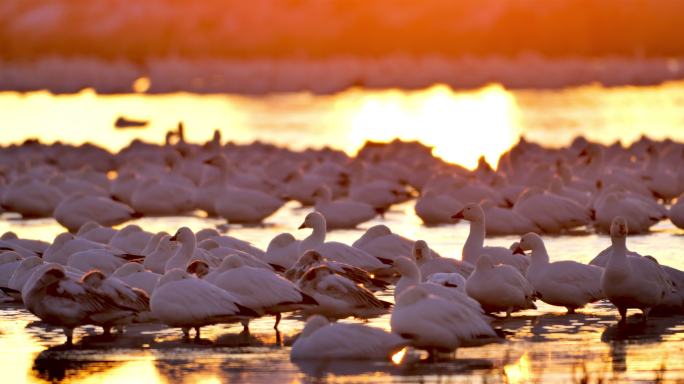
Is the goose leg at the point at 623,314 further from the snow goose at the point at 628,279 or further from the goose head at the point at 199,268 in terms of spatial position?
the goose head at the point at 199,268

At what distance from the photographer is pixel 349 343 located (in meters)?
10.1

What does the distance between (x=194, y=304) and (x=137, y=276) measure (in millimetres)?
1522

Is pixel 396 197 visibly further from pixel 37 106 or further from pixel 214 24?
pixel 214 24

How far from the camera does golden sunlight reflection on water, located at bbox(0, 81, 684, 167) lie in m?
43.4

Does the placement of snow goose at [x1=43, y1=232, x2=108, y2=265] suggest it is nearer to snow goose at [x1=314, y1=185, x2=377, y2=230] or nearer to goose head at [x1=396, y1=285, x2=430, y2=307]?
goose head at [x1=396, y1=285, x2=430, y2=307]

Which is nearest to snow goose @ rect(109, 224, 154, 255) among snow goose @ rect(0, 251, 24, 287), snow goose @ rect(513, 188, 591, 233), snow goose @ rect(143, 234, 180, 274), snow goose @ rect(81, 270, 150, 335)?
snow goose @ rect(143, 234, 180, 274)

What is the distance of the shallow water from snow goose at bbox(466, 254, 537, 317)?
238mm

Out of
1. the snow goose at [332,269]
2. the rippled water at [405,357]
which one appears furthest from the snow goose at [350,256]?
the snow goose at [332,269]

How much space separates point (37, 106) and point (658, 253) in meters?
55.5

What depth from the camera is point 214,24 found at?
144750 millimetres

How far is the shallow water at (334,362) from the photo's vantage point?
10.1 meters

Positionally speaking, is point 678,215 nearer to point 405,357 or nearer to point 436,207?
point 436,207

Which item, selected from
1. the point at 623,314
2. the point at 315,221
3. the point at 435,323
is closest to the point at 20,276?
the point at 315,221

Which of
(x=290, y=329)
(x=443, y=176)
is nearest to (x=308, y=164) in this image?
(x=443, y=176)
